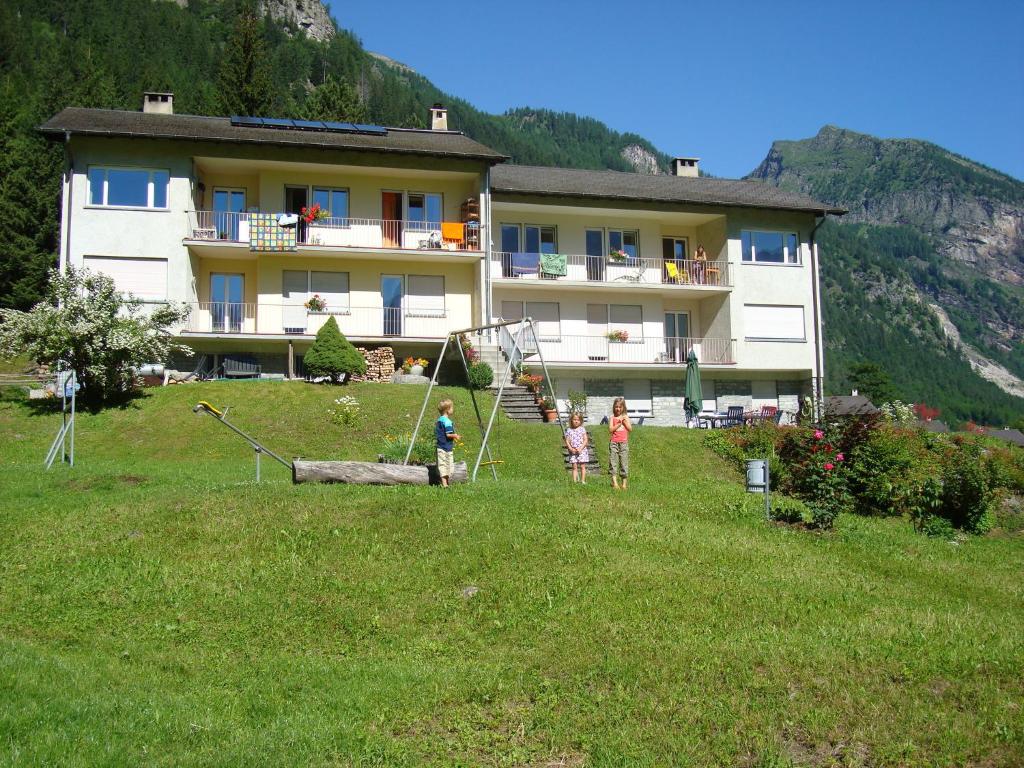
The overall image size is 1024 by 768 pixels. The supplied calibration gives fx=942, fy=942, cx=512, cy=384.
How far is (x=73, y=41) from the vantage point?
8662cm

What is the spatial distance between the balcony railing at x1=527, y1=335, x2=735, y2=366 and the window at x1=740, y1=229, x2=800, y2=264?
376cm

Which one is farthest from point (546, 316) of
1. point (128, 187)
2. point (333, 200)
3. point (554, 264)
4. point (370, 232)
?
point (128, 187)

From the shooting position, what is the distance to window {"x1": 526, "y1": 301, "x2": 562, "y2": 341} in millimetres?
34031

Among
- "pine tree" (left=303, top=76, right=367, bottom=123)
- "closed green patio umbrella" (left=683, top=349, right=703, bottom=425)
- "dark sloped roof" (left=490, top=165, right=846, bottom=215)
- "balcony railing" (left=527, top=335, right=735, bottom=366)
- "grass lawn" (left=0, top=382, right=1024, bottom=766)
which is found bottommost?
"grass lawn" (left=0, top=382, right=1024, bottom=766)

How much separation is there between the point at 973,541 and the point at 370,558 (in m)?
11.4

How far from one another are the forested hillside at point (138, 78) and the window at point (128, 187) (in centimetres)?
1556

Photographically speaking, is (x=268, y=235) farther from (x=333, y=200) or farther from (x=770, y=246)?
(x=770, y=246)

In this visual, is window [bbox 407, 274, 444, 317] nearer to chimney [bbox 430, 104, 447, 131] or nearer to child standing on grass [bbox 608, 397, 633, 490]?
chimney [bbox 430, 104, 447, 131]

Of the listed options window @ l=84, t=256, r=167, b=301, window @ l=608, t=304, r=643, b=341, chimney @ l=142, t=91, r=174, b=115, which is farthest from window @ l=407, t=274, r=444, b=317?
chimney @ l=142, t=91, r=174, b=115

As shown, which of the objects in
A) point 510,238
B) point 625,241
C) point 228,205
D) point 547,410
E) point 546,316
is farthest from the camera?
point 625,241

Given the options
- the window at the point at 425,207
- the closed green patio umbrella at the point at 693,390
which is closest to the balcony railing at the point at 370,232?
the window at the point at 425,207

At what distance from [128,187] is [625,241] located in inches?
695

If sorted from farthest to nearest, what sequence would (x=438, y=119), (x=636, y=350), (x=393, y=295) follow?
(x=438, y=119) < (x=636, y=350) < (x=393, y=295)

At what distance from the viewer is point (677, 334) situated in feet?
118
